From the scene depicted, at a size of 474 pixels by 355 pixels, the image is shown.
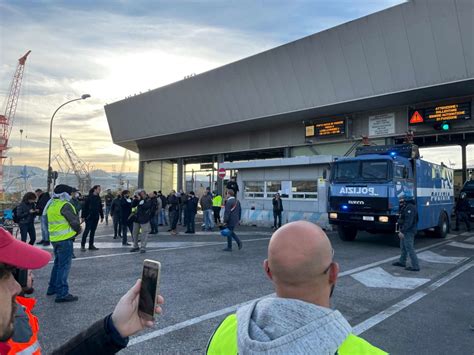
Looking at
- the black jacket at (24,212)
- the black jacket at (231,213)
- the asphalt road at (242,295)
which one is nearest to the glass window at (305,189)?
the asphalt road at (242,295)

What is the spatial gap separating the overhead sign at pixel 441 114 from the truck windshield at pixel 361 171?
23.1 feet

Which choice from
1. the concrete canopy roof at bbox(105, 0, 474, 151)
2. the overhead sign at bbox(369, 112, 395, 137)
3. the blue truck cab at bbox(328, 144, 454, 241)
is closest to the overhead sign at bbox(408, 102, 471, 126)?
the concrete canopy roof at bbox(105, 0, 474, 151)

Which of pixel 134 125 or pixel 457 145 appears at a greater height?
pixel 134 125

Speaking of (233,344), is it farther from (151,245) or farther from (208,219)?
(208,219)

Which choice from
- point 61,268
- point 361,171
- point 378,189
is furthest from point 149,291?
point 361,171

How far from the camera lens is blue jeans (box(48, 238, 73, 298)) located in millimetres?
5906

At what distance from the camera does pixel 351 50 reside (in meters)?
17.1

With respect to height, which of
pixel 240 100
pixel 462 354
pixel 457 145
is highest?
pixel 240 100

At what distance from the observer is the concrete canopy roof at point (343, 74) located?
14.6 metres

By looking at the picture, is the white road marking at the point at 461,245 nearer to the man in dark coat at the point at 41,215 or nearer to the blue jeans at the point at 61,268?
the blue jeans at the point at 61,268

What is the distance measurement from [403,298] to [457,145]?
2121 centimetres

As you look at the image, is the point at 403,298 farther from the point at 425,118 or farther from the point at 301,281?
the point at 425,118

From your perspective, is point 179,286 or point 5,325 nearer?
point 5,325

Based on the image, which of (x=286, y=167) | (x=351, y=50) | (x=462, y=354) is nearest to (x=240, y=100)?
(x=286, y=167)
